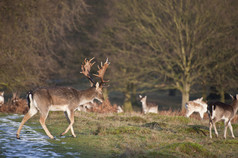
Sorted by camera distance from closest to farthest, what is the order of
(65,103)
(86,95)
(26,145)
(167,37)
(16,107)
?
(26,145) < (65,103) < (86,95) < (16,107) < (167,37)

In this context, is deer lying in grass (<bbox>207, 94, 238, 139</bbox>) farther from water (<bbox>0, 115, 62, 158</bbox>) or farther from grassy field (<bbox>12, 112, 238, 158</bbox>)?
water (<bbox>0, 115, 62, 158</bbox>)

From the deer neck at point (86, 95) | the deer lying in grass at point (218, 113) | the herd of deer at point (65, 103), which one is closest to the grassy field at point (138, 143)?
the deer lying in grass at point (218, 113)

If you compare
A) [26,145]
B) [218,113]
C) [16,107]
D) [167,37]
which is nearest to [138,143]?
[26,145]

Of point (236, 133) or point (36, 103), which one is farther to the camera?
point (236, 133)

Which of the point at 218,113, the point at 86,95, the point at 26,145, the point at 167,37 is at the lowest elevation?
the point at 26,145

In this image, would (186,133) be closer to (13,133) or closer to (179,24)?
(13,133)

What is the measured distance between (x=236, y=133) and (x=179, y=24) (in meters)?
13.6

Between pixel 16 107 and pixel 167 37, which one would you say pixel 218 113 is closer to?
pixel 16 107

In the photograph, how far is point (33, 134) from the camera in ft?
33.1

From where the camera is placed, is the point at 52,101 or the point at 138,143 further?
the point at 52,101

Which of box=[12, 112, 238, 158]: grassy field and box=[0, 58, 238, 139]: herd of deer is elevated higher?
box=[0, 58, 238, 139]: herd of deer

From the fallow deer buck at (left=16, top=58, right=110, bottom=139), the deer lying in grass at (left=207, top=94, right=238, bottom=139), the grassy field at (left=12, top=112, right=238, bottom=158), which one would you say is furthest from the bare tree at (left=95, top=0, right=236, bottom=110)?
the fallow deer buck at (left=16, top=58, right=110, bottom=139)

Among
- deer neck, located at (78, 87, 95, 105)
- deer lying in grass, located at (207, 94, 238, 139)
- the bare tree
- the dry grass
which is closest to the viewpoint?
deer neck, located at (78, 87, 95, 105)

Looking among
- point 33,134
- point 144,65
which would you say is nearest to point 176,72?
point 144,65
